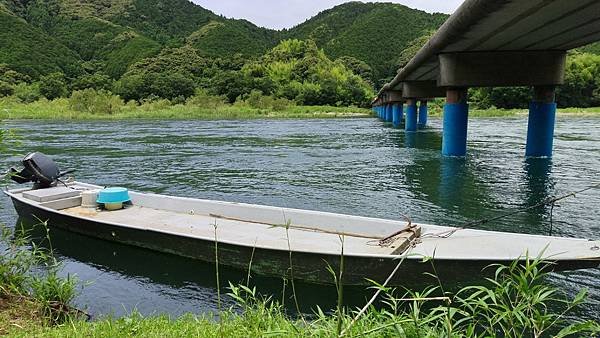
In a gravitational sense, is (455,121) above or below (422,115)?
above

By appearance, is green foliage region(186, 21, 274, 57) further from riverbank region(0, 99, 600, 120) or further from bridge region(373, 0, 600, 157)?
bridge region(373, 0, 600, 157)

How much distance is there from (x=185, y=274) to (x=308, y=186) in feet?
24.5

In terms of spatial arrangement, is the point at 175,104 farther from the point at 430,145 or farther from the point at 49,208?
the point at 49,208

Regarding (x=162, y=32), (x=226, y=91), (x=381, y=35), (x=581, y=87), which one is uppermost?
(x=162, y=32)

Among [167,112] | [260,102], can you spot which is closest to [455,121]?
[167,112]

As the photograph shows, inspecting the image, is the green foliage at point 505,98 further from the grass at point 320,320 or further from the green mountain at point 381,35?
the grass at point 320,320

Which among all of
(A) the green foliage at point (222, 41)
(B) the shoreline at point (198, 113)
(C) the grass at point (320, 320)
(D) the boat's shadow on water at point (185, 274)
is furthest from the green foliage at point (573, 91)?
(C) the grass at point (320, 320)

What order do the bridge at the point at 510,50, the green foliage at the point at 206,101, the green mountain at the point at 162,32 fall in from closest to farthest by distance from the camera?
the bridge at the point at 510,50 → the green foliage at the point at 206,101 → the green mountain at the point at 162,32

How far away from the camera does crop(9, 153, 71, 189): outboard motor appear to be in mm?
10305

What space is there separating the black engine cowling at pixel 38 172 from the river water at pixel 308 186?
1106 mm

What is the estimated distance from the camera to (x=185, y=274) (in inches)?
292

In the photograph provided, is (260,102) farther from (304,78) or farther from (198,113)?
(304,78)

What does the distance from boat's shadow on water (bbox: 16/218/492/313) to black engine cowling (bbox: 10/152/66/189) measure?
4.18 feet

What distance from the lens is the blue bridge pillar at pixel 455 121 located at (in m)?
19.4
